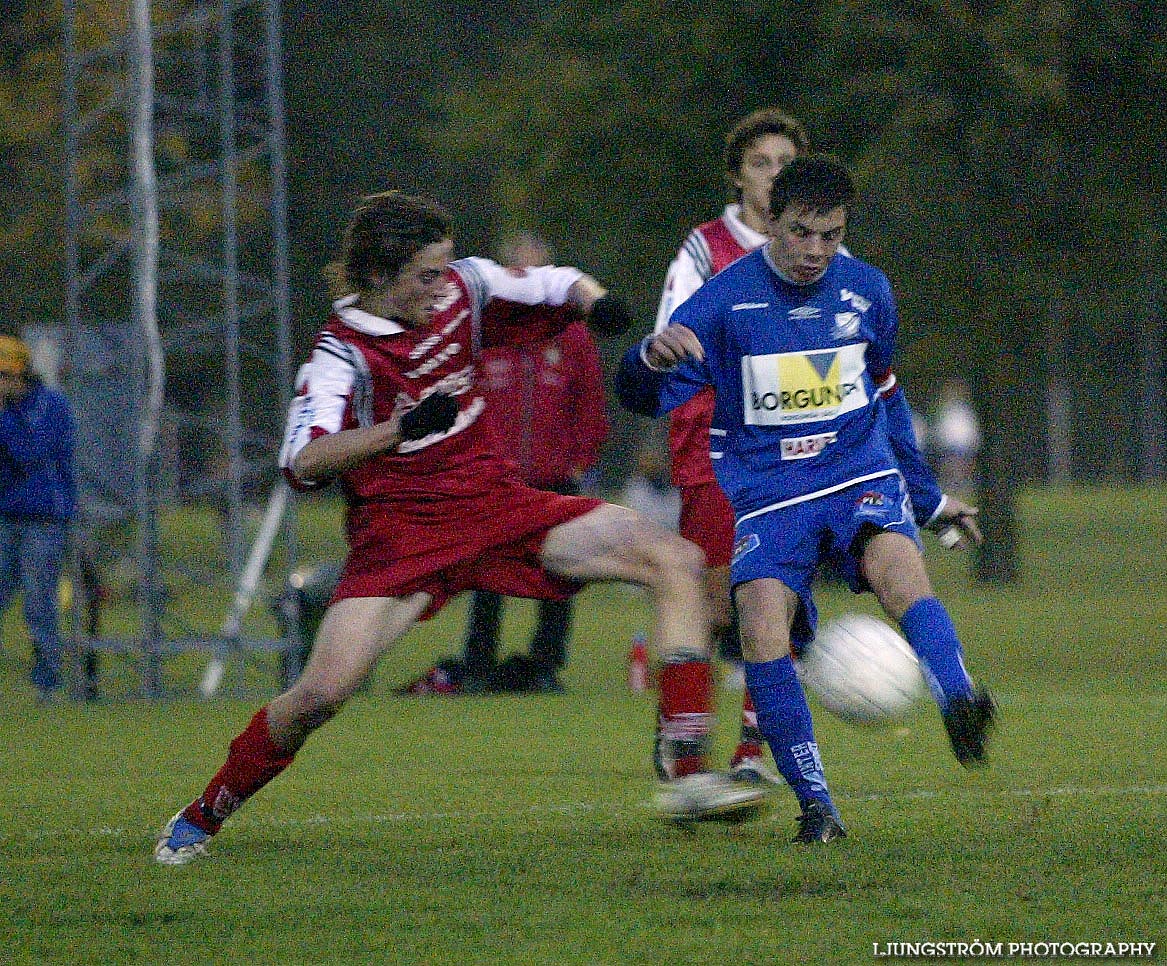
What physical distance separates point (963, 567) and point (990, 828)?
2069 cm

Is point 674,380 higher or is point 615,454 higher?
point 674,380

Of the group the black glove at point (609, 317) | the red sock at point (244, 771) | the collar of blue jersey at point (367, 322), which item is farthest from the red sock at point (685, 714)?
the collar of blue jersey at point (367, 322)

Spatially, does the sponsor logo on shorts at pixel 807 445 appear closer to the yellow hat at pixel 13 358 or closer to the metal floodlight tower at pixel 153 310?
the metal floodlight tower at pixel 153 310

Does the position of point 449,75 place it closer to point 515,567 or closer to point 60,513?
point 60,513

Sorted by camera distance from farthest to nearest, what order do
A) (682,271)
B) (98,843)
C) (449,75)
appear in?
(449,75) → (682,271) → (98,843)

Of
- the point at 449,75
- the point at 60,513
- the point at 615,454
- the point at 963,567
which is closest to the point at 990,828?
the point at 60,513

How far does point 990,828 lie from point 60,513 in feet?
27.5

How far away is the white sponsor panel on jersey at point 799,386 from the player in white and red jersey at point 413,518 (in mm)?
470

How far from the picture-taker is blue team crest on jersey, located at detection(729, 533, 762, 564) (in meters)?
6.10

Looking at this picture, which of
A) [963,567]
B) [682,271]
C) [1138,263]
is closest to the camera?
[682,271]

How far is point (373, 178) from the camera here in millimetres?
37875

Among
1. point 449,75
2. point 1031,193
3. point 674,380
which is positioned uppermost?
point 449,75

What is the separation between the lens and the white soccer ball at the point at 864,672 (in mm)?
5879

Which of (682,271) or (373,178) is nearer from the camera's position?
(682,271)
